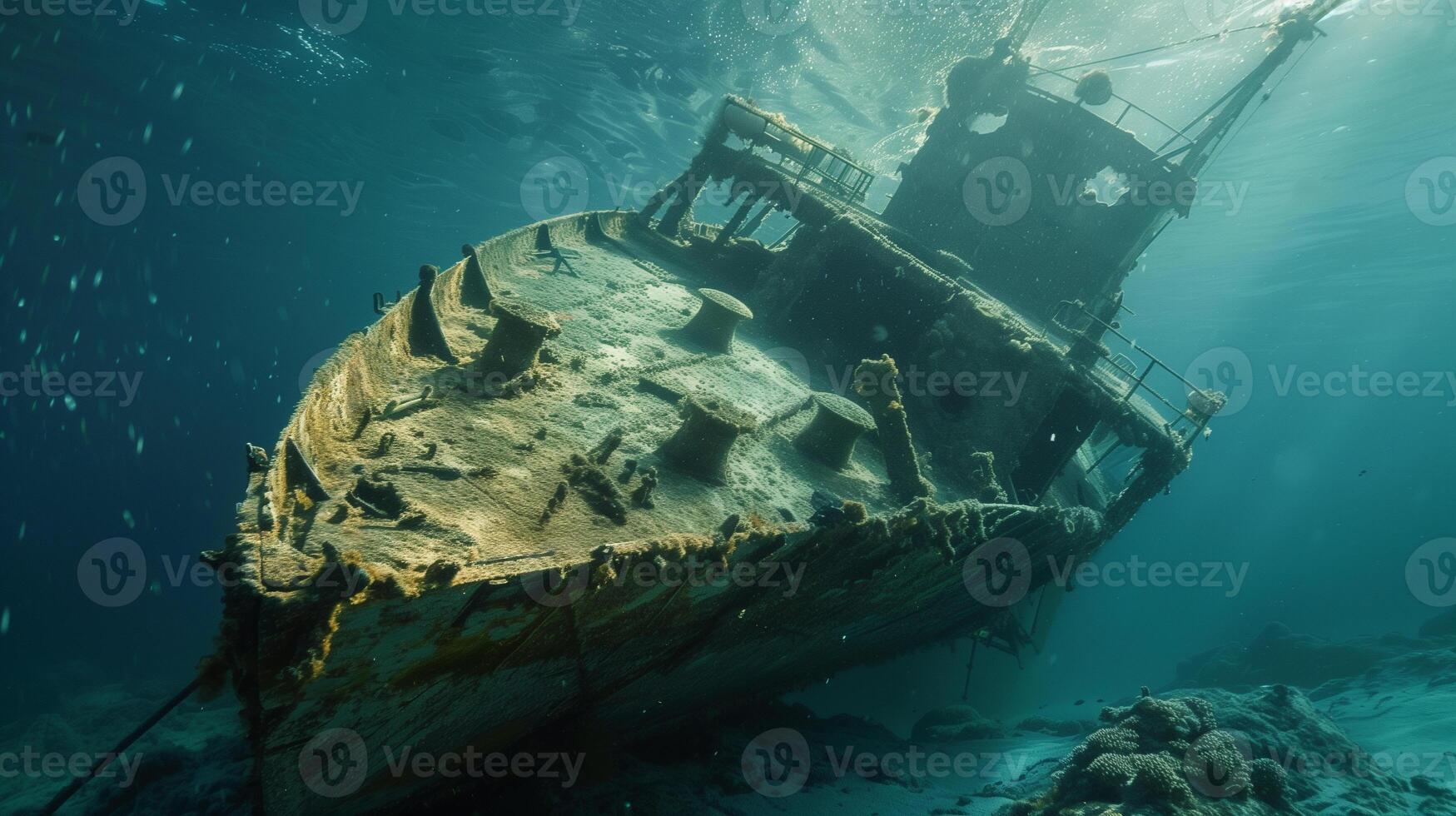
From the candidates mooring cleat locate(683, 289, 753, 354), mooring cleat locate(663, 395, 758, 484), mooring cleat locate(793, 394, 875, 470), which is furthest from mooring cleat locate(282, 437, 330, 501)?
mooring cleat locate(683, 289, 753, 354)

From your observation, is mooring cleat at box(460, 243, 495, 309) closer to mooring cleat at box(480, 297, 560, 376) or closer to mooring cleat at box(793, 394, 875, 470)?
mooring cleat at box(480, 297, 560, 376)

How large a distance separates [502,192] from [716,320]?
4055cm

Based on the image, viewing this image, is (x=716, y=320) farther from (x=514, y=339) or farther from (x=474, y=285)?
(x=514, y=339)

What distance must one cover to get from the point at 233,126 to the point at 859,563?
44791 millimetres

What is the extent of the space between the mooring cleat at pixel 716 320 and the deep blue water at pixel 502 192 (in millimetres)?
5086

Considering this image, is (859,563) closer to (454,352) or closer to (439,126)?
(454,352)

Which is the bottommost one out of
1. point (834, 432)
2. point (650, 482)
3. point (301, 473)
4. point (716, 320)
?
point (301, 473)

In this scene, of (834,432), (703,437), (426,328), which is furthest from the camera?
(834,432)

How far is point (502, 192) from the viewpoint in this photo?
1688 inches

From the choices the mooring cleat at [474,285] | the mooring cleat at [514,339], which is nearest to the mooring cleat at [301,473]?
the mooring cleat at [514,339]

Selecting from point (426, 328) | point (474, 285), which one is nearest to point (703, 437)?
point (426, 328)

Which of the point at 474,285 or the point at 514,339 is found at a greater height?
the point at 514,339

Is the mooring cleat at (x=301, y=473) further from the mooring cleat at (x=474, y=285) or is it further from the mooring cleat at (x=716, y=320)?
the mooring cleat at (x=716, y=320)

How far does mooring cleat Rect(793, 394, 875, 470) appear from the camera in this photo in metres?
6.29
